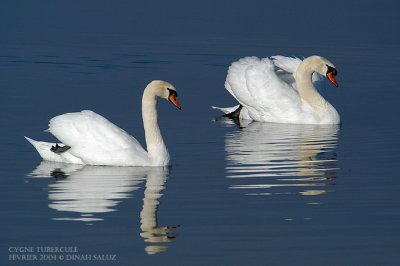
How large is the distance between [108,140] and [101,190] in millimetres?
1505

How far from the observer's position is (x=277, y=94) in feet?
62.6

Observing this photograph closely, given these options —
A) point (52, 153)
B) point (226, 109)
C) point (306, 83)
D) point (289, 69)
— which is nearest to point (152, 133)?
point (52, 153)

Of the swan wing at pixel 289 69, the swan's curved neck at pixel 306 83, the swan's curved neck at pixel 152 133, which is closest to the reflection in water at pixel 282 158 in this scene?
the swan's curved neck at pixel 306 83


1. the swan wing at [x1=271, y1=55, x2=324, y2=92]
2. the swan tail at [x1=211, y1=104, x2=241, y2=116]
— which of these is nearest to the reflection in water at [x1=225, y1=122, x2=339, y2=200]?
the swan tail at [x1=211, y1=104, x2=241, y2=116]

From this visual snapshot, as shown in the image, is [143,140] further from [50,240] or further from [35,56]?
[35,56]

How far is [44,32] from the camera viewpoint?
27594mm

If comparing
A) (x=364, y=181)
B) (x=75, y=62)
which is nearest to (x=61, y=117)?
(x=364, y=181)

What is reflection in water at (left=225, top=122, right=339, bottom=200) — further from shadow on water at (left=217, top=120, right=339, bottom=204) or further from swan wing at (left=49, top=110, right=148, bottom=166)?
swan wing at (left=49, top=110, right=148, bottom=166)

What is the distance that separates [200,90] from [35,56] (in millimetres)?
4520

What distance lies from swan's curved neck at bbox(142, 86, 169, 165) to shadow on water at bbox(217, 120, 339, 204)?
79 centimetres

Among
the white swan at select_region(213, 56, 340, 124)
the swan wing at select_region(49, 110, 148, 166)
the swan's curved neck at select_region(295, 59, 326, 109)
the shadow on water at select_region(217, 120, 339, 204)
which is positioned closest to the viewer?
the shadow on water at select_region(217, 120, 339, 204)

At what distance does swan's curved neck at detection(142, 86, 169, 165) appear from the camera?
46.8ft

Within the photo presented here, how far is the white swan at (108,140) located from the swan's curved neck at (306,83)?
17.3 feet

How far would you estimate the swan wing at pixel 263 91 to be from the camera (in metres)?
18.9
